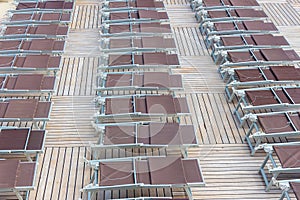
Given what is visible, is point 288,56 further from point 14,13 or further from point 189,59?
point 14,13

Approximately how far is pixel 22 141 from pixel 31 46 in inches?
115

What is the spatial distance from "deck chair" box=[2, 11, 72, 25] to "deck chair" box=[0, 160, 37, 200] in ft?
14.5

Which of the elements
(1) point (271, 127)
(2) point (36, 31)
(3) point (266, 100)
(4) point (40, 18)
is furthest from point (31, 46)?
(1) point (271, 127)

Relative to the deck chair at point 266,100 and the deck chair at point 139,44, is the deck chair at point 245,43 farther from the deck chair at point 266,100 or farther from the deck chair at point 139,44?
the deck chair at point 266,100

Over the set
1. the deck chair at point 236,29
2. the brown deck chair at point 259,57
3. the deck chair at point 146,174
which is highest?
the deck chair at point 236,29

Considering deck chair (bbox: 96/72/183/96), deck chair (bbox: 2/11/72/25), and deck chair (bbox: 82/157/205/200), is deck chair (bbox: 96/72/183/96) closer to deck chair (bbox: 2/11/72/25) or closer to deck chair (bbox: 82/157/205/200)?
deck chair (bbox: 82/157/205/200)

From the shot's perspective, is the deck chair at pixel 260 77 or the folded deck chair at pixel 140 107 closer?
the folded deck chair at pixel 140 107

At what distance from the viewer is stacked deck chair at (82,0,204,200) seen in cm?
463

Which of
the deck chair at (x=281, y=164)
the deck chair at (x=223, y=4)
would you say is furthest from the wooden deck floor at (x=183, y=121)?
the deck chair at (x=223, y=4)

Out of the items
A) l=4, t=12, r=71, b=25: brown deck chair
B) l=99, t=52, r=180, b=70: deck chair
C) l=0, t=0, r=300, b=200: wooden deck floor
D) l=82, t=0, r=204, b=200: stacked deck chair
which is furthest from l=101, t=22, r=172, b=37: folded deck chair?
l=4, t=12, r=71, b=25: brown deck chair

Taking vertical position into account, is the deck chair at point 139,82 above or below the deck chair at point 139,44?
below

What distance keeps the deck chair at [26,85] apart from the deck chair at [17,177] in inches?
67.6

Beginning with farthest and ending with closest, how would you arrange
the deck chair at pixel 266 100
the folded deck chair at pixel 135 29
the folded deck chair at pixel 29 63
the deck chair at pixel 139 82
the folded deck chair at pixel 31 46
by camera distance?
the folded deck chair at pixel 135 29, the folded deck chair at pixel 31 46, the folded deck chair at pixel 29 63, the deck chair at pixel 139 82, the deck chair at pixel 266 100

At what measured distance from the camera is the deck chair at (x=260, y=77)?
630cm
